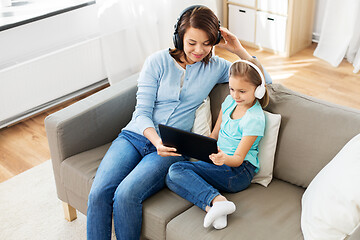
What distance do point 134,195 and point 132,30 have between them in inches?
77.6

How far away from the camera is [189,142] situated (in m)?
1.80

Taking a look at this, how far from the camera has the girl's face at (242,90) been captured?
1.89 meters

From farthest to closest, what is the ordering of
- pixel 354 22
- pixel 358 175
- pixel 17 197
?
pixel 354 22, pixel 17 197, pixel 358 175

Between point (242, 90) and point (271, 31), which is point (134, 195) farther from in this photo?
point (271, 31)

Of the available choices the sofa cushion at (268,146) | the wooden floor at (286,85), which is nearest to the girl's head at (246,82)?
the sofa cushion at (268,146)

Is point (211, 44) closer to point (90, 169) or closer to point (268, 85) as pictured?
point (268, 85)

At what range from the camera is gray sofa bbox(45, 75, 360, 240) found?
5.83 ft

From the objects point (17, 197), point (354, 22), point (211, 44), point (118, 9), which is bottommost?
point (17, 197)

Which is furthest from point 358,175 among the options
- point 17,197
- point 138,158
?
point 17,197

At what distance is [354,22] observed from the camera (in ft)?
12.1

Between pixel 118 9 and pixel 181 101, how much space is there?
1564 millimetres

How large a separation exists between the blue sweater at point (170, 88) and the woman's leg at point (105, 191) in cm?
17

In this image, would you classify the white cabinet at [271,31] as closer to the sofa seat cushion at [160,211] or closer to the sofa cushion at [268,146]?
the sofa cushion at [268,146]

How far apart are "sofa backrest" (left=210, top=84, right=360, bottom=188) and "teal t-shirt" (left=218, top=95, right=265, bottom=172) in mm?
115
